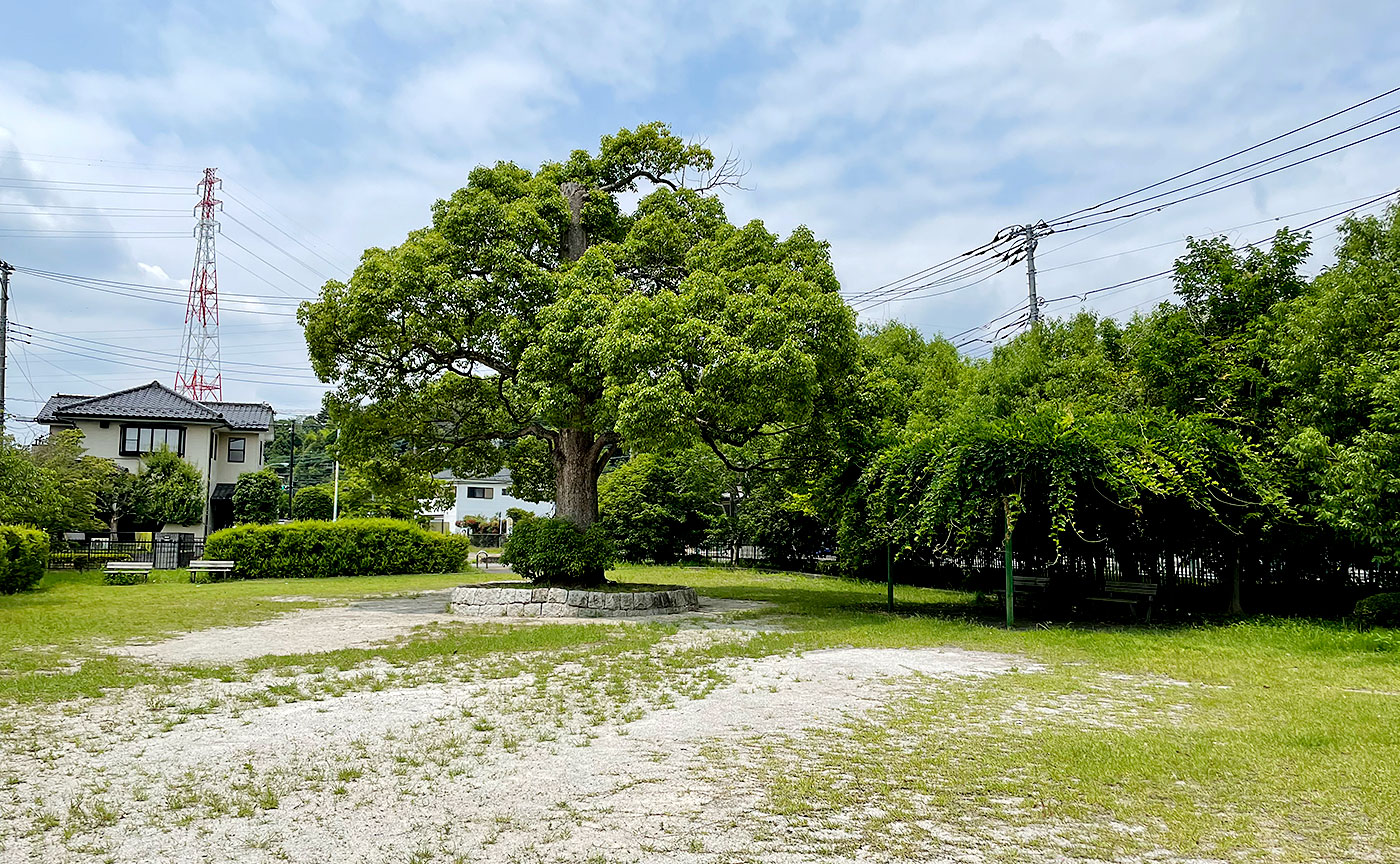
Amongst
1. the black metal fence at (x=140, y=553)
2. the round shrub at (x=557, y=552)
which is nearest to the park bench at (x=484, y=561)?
the black metal fence at (x=140, y=553)

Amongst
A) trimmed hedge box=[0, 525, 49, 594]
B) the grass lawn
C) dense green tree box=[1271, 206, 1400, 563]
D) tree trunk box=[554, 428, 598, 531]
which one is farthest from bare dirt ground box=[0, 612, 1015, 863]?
trimmed hedge box=[0, 525, 49, 594]

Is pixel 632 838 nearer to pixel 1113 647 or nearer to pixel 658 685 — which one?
pixel 658 685

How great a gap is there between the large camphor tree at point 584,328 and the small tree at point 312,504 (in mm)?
25867

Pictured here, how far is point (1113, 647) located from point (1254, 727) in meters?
4.70

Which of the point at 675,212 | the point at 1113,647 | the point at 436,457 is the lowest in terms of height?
the point at 1113,647

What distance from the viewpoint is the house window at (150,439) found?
3591 centimetres

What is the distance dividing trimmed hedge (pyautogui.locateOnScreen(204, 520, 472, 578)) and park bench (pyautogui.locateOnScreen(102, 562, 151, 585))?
1.51 m

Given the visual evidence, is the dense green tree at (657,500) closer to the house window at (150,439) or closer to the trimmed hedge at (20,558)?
the trimmed hedge at (20,558)

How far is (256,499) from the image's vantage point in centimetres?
3678

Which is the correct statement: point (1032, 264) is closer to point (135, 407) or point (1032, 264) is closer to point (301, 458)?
point (135, 407)

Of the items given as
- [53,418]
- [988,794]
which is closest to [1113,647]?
[988,794]

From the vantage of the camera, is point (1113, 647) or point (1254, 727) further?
point (1113, 647)

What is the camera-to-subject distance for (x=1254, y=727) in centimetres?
690

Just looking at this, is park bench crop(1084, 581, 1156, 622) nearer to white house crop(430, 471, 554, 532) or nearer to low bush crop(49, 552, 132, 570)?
low bush crop(49, 552, 132, 570)
